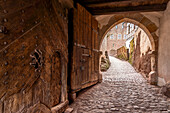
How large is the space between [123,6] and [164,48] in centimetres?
213

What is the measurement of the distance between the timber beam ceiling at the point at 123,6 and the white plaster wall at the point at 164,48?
340 millimetres

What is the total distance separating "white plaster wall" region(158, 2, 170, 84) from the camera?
150 inches

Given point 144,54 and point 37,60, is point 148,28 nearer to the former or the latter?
point 144,54

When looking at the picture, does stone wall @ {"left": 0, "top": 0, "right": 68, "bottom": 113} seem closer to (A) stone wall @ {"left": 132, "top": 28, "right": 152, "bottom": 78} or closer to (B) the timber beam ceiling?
(B) the timber beam ceiling

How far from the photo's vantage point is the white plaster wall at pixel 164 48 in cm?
381

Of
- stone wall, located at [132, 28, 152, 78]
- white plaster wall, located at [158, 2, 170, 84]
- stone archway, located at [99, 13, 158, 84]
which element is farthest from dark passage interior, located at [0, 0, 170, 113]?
stone wall, located at [132, 28, 152, 78]

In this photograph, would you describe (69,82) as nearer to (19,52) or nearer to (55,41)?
(55,41)

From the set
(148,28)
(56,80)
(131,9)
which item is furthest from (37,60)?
(148,28)

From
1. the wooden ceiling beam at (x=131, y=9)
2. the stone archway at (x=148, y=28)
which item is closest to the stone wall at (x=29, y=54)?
the wooden ceiling beam at (x=131, y=9)

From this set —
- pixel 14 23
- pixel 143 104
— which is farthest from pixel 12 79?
pixel 143 104

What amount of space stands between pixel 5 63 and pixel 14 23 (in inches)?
19.0

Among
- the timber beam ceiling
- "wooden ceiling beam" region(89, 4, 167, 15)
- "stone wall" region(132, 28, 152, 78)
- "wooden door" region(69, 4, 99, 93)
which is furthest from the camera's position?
"stone wall" region(132, 28, 152, 78)

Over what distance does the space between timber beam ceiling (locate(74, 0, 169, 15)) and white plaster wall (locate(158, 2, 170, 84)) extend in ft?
1.11

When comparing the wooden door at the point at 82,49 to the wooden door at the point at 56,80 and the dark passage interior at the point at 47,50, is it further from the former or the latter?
the wooden door at the point at 56,80
